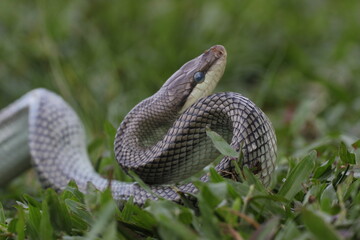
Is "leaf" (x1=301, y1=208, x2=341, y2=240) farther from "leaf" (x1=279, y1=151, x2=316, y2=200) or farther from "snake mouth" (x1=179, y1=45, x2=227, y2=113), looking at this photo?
"snake mouth" (x1=179, y1=45, x2=227, y2=113)

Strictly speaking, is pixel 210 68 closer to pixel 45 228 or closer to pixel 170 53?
pixel 45 228

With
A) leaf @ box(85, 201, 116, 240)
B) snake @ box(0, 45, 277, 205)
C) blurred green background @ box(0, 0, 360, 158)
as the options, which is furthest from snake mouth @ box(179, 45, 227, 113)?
blurred green background @ box(0, 0, 360, 158)

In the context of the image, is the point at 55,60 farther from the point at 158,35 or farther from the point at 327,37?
the point at 327,37

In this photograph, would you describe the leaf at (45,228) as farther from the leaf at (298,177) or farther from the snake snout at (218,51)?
the snake snout at (218,51)

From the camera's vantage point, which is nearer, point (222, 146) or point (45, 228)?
point (45, 228)

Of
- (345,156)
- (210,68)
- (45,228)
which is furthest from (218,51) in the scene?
(45,228)

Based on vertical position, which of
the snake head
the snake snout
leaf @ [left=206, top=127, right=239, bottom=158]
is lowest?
leaf @ [left=206, top=127, right=239, bottom=158]

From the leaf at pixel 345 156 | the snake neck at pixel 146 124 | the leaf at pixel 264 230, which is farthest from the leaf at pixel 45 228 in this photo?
the leaf at pixel 345 156
